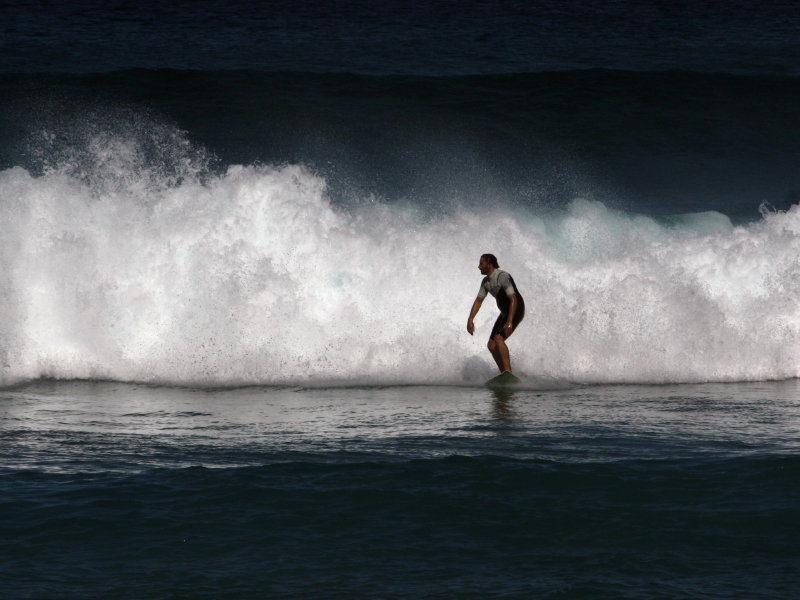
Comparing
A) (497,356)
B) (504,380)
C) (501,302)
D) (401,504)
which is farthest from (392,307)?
(401,504)

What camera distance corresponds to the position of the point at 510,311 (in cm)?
1041

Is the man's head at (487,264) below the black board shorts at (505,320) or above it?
above

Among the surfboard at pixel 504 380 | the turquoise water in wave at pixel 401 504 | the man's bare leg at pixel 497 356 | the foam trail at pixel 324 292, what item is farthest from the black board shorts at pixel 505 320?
the turquoise water in wave at pixel 401 504

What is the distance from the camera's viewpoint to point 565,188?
1869 cm

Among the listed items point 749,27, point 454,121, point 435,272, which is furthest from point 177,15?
point 435,272

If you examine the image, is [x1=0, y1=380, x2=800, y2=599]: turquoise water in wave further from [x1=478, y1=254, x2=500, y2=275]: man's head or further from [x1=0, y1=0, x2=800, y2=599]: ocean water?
[x1=478, y1=254, x2=500, y2=275]: man's head

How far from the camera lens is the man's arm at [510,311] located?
1040 centimetres

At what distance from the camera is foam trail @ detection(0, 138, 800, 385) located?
1112 centimetres

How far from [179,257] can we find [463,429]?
5.34 m

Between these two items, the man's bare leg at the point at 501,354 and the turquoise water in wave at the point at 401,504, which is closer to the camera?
the turquoise water in wave at the point at 401,504

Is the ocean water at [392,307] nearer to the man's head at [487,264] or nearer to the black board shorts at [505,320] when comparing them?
the black board shorts at [505,320]

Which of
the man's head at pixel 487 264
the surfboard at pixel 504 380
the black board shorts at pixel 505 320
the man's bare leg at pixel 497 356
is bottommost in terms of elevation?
the surfboard at pixel 504 380

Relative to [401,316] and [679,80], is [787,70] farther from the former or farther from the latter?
[401,316]

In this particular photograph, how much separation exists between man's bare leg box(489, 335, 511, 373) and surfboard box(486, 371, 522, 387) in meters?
0.09
